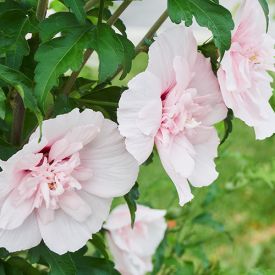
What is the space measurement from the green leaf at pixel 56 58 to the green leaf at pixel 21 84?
0.04ft

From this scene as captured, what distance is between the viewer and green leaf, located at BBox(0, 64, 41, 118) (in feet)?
3.41

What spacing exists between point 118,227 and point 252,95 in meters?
0.87

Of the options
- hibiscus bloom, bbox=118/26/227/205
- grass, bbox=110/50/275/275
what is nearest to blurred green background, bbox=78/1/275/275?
A: grass, bbox=110/50/275/275

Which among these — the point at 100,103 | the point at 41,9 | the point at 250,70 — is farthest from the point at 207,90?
the point at 41,9

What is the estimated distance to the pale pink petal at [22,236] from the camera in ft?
3.85

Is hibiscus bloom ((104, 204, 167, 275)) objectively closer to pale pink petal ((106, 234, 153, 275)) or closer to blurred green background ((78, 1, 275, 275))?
pale pink petal ((106, 234, 153, 275))

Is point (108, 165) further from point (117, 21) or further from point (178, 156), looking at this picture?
point (117, 21)

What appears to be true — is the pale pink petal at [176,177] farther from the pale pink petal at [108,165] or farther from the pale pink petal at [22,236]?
the pale pink petal at [22,236]

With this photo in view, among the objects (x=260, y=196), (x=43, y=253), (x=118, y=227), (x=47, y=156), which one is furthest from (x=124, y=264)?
(x=260, y=196)

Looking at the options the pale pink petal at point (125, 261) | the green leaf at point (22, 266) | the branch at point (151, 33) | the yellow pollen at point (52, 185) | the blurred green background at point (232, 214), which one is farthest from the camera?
the blurred green background at point (232, 214)

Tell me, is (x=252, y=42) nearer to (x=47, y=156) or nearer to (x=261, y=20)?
(x=261, y=20)

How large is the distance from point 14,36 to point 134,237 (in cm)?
96

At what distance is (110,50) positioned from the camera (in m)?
1.13

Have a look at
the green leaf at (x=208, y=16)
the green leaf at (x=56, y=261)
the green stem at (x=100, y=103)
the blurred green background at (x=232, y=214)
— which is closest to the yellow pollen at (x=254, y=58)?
the green leaf at (x=208, y=16)
